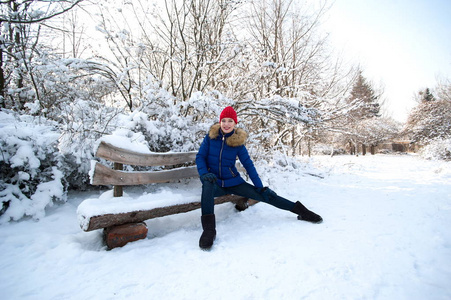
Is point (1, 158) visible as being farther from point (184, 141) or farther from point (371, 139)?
point (371, 139)

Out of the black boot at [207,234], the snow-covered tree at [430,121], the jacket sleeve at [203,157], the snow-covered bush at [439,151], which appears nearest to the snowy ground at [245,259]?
the black boot at [207,234]

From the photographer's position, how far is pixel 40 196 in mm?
2783

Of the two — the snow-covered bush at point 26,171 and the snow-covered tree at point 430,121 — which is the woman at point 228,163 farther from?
the snow-covered tree at point 430,121

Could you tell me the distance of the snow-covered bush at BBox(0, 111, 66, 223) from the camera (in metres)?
2.66

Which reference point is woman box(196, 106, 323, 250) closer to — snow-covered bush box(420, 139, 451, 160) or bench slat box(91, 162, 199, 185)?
bench slat box(91, 162, 199, 185)

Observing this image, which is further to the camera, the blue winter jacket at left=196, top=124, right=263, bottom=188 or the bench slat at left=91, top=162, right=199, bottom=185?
the blue winter jacket at left=196, top=124, right=263, bottom=188

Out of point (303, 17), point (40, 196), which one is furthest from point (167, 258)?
point (303, 17)

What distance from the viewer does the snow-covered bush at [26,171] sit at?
266 centimetres

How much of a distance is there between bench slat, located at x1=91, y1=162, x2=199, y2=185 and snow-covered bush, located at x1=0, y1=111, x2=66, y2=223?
1008 mm

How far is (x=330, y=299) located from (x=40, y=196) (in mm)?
3370

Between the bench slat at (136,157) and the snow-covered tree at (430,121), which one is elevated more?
the snow-covered tree at (430,121)

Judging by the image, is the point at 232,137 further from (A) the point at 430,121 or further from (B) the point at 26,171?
(A) the point at 430,121

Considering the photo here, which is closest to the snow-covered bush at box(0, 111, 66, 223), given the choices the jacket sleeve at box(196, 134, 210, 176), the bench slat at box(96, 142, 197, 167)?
the bench slat at box(96, 142, 197, 167)

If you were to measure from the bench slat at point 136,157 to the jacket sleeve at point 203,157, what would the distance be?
501 millimetres
